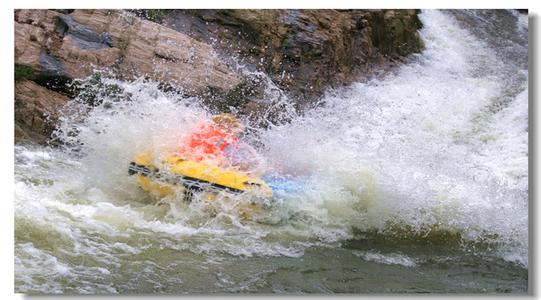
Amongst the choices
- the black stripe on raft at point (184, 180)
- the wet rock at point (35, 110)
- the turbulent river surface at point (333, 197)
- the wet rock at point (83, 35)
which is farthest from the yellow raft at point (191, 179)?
the wet rock at point (83, 35)

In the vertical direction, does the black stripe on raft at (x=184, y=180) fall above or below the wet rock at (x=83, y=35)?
below

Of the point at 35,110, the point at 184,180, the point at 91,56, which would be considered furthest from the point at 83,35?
the point at 184,180

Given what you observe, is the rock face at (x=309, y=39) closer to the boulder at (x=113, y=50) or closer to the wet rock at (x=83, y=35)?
the boulder at (x=113, y=50)

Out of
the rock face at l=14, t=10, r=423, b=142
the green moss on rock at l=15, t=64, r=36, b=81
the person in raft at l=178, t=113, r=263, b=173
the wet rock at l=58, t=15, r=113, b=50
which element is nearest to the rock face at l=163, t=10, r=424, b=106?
the rock face at l=14, t=10, r=423, b=142

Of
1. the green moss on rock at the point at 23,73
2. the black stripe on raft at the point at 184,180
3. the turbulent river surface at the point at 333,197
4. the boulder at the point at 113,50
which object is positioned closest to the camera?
the turbulent river surface at the point at 333,197

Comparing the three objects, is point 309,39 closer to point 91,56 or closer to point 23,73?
point 91,56
